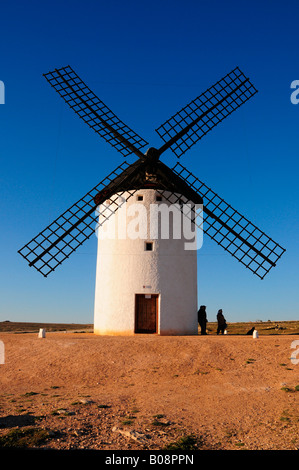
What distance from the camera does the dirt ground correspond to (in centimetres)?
666

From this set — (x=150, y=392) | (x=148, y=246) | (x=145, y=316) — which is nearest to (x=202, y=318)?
(x=145, y=316)

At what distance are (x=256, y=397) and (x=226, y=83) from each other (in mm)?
17146

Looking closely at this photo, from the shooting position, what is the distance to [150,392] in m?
9.80

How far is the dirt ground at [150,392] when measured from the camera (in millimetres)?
6660

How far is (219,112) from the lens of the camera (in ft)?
66.0

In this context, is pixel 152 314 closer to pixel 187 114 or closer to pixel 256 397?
pixel 256 397

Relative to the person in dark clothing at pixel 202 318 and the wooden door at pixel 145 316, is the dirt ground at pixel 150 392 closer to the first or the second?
the wooden door at pixel 145 316

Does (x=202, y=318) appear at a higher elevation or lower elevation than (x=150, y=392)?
higher

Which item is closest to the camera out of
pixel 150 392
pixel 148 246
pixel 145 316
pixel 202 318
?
pixel 150 392

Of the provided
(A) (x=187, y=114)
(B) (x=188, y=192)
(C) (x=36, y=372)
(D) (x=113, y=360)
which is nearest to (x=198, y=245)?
(B) (x=188, y=192)

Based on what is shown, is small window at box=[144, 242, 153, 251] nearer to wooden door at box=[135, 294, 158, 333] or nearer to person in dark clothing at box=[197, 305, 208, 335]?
wooden door at box=[135, 294, 158, 333]

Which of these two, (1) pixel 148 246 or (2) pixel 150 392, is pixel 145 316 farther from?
(2) pixel 150 392

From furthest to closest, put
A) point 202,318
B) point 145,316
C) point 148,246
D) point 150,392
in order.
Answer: point 202,318, point 148,246, point 145,316, point 150,392

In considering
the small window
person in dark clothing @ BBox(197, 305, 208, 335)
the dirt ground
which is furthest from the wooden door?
person in dark clothing @ BBox(197, 305, 208, 335)
